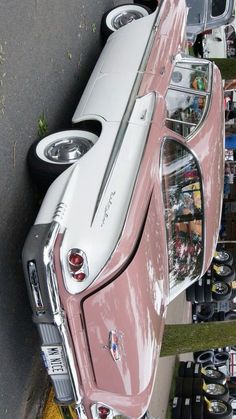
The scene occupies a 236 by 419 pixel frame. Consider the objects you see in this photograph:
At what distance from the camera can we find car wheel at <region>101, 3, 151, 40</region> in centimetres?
605

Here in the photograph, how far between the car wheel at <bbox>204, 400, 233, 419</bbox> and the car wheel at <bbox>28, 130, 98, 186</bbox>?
13.6 ft

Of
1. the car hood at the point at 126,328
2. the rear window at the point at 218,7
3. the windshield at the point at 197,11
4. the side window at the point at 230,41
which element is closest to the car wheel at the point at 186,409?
the car hood at the point at 126,328

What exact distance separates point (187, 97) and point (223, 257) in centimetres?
385

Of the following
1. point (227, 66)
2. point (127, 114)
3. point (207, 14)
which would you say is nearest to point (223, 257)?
point (227, 66)

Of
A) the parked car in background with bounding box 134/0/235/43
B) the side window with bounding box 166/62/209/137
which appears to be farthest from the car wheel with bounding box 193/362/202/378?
the side window with bounding box 166/62/209/137

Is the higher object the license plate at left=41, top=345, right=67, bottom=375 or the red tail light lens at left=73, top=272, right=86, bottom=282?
the red tail light lens at left=73, top=272, right=86, bottom=282

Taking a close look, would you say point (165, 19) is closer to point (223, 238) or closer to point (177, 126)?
point (177, 126)

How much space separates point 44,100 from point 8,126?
0.73 m

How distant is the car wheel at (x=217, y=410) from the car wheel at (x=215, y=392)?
0.07 metres

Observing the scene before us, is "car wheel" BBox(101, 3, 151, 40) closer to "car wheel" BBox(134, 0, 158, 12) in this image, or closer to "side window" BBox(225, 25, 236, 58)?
"car wheel" BBox(134, 0, 158, 12)

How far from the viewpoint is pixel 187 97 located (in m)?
4.88

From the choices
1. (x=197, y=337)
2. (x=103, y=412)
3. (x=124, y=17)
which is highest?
(x=124, y=17)

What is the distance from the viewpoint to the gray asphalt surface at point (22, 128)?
4.12m

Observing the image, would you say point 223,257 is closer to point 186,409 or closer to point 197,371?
point 197,371
